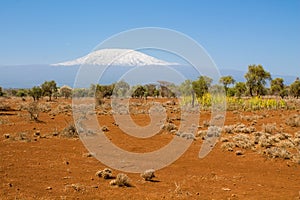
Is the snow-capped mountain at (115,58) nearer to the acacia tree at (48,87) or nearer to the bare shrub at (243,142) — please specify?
the bare shrub at (243,142)

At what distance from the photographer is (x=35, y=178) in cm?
963

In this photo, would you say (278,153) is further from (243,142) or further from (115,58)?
(115,58)

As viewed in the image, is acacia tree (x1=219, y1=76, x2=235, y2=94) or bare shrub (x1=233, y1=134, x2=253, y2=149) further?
acacia tree (x1=219, y1=76, x2=235, y2=94)

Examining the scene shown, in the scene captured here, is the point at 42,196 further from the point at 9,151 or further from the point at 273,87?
the point at 273,87

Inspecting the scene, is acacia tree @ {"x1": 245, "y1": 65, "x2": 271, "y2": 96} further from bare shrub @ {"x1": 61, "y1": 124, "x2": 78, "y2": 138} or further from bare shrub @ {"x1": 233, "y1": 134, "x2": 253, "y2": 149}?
bare shrub @ {"x1": 61, "y1": 124, "x2": 78, "y2": 138}

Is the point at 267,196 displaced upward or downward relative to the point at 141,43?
downward

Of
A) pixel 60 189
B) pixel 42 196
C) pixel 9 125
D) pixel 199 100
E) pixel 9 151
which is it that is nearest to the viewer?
pixel 42 196

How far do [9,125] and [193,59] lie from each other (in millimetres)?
16292

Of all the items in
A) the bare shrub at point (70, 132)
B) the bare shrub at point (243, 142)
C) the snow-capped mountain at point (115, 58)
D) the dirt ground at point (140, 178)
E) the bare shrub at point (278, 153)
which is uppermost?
the snow-capped mountain at point (115, 58)

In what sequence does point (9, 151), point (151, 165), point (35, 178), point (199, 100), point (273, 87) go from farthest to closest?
1. point (273, 87)
2. point (199, 100)
3. point (9, 151)
4. point (151, 165)
5. point (35, 178)

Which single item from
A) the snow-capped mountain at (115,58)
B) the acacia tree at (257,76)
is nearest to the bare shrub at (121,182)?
the snow-capped mountain at (115,58)

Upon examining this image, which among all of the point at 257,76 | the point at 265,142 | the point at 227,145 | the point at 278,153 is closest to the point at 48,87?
the point at 257,76

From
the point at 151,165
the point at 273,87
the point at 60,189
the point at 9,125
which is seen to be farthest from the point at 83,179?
the point at 273,87

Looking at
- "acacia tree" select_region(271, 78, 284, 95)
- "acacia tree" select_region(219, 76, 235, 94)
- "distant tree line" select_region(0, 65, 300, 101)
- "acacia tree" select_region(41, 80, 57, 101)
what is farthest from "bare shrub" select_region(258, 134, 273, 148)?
"acacia tree" select_region(271, 78, 284, 95)
